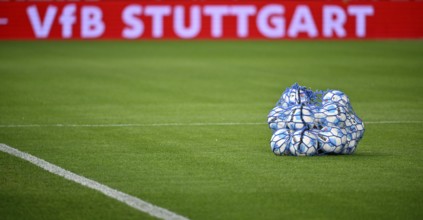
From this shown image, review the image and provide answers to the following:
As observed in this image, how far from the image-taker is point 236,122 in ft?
40.3

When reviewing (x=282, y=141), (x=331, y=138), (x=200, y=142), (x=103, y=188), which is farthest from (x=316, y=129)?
(x=103, y=188)

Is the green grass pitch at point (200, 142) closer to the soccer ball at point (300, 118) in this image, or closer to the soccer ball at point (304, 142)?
the soccer ball at point (304, 142)

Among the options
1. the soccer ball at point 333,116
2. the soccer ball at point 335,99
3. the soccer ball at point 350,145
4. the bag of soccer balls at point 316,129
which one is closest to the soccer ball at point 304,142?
the bag of soccer balls at point 316,129

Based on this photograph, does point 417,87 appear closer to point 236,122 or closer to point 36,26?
point 236,122

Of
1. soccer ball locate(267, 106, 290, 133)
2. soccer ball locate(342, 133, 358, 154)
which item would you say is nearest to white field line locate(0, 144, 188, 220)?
soccer ball locate(267, 106, 290, 133)

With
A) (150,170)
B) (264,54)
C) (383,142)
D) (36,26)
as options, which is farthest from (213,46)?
(150,170)

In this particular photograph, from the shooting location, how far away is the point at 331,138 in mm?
9055

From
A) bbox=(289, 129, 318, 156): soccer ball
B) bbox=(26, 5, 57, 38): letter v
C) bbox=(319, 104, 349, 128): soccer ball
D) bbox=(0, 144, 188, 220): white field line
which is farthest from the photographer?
bbox=(26, 5, 57, 38): letter v

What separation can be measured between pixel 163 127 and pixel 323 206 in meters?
4.96

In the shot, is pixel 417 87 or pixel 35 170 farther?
pixel 417 87

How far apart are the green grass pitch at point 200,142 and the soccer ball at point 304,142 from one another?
0.09 m

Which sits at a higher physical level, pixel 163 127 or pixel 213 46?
pixel 163 127

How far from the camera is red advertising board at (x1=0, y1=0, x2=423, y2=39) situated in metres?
30.0

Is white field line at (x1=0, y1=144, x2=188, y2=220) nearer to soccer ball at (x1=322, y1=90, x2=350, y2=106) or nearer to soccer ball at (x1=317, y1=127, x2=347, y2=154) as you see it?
soccer ball at (x1=317, y1=127, x2=347, y2=154)
